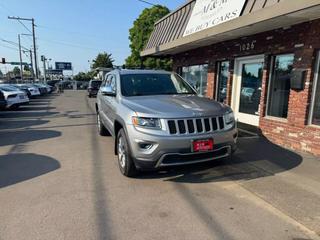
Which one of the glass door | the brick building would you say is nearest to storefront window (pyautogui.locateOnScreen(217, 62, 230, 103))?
the brick building

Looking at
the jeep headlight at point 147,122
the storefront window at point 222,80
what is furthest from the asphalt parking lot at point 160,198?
the storefront window at point 222,80

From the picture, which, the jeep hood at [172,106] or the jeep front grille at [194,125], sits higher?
the jeep hood at [172,106]

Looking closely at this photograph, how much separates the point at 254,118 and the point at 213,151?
4487 mm

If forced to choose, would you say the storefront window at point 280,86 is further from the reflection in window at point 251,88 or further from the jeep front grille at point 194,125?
the jeep front grille at point 194,125

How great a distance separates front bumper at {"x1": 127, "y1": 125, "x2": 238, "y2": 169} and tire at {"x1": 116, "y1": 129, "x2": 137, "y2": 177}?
7.4 inches

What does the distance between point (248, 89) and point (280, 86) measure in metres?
1.54

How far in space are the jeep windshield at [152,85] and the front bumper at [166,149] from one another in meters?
1.35

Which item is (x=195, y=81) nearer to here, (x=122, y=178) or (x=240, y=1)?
(x=240, y=1)

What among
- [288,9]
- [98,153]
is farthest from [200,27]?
[98,153]

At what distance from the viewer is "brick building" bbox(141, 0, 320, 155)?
611 cm

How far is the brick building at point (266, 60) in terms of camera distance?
20.0 ft

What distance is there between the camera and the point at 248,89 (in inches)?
350

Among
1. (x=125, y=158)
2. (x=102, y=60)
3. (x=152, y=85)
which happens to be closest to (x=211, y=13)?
(x=152, y=85)

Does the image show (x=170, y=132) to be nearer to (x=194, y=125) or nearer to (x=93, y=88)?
(x=194, y=125)
